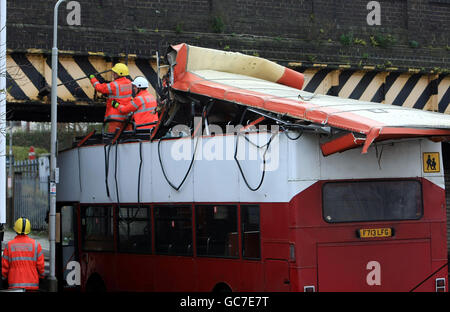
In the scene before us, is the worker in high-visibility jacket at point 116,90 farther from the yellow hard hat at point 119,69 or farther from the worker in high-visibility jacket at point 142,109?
the worker in high-visibility jacket at point 142,109

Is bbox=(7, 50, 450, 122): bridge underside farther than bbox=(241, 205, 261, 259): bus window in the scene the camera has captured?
Yes

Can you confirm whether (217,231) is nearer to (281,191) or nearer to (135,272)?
(281,191)

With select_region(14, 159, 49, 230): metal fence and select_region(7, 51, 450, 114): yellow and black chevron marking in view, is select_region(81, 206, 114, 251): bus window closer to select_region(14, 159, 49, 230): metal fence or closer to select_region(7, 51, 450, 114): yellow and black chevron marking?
select_region(7, 51, 450, 114): yellow and black chevron marking

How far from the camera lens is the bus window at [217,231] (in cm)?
1180

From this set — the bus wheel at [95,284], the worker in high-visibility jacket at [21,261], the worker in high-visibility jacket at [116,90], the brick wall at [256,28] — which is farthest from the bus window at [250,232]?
the brick wall at [256,28]

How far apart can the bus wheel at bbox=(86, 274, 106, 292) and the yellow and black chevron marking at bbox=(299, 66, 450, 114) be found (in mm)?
6257

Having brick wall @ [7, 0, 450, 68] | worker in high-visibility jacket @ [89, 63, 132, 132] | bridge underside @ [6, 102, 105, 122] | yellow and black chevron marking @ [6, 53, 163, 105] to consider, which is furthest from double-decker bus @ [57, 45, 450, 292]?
brick wall @ [7, 0, 450, 68]

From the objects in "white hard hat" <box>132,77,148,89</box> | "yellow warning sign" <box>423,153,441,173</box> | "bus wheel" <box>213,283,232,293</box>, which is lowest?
"bus wheel" <box>213,283,232,293</box>

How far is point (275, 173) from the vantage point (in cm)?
1096

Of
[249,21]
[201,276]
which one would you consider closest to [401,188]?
[201,276]

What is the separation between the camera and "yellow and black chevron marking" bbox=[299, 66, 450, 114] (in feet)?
61.9

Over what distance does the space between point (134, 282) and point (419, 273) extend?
5130 mm

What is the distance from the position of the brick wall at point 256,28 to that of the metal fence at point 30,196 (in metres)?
24.8

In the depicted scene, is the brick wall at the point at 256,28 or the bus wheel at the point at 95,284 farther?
the brick wall at the point at 256,28
